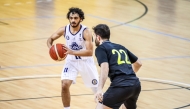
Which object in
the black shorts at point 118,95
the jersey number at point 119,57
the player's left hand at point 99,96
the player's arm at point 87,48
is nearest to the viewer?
the player's left hand at point 99,96

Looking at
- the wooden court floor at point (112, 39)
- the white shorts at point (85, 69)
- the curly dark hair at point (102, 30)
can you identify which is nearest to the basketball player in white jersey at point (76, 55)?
the white shorts at point (85, 69)

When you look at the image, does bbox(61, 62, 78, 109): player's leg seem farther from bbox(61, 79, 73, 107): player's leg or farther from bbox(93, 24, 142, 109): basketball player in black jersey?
bbox(93, 24, 142, 109): basketball player in black jersey

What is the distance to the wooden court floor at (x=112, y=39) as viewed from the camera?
10.7m

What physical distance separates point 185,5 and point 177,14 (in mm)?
1646

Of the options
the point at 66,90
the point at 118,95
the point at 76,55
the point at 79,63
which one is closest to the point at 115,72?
the point at 118,95

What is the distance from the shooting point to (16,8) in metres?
19.1

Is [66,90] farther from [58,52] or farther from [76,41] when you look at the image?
[76,41]

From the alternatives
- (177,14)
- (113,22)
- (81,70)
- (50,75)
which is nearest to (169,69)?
(50,75)

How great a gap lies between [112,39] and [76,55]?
239 inches

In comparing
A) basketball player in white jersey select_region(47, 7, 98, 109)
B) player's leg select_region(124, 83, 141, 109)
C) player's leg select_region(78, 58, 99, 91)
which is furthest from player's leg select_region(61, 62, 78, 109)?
player's leg select_region(124, 83, 141, 109)

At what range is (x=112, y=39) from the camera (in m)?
15.2

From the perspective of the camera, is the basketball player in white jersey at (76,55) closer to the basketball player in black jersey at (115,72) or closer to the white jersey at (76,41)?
the white jersey at (76,41)

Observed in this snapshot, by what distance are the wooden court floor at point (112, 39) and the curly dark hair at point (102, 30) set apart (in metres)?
2.68

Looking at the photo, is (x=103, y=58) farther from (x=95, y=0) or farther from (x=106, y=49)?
(x=95, y=0)
